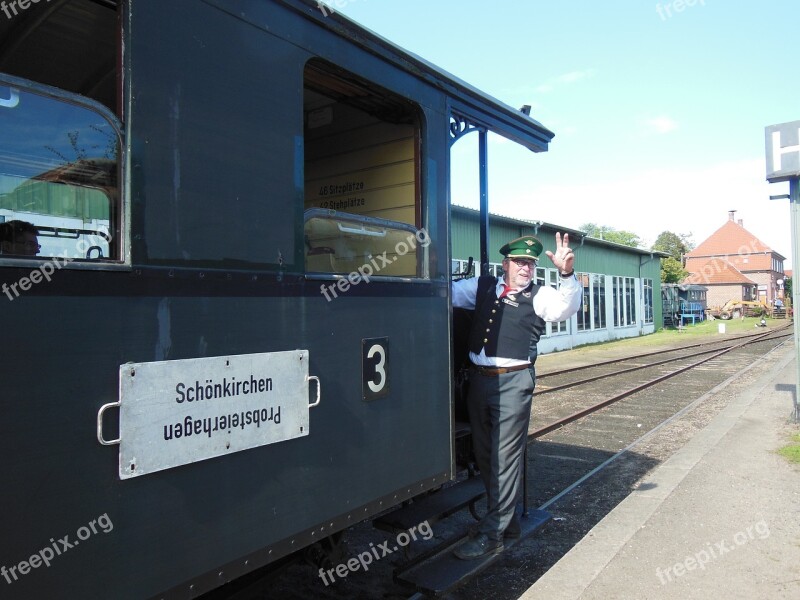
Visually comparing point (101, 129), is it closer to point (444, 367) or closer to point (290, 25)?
point (290, 25)

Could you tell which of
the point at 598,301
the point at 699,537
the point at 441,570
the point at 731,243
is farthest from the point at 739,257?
the point at 441,570

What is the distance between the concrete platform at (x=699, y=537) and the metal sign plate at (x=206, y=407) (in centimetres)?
187

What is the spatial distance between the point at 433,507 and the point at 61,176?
100 inches

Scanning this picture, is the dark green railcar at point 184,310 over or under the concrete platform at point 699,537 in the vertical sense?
over

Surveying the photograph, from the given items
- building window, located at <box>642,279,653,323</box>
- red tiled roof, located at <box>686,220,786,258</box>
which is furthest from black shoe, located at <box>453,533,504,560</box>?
red tiled roof, located at <box>686,220,786,258</box>

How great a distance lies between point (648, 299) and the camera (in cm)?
3391

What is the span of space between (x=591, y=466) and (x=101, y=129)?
20.7 feet

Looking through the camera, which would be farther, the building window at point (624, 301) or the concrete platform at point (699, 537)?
the building window at point (624, 301)

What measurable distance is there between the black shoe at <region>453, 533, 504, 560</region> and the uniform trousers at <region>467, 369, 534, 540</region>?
1.3 inches

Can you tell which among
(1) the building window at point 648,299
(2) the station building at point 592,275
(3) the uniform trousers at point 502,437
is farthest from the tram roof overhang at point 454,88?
(1) the building window at point 648,299

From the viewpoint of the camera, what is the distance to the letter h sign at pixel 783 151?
7672 mm

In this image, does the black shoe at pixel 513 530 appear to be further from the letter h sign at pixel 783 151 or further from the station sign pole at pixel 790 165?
the letter h sign at pixel 783 151

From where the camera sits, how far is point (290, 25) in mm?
2412

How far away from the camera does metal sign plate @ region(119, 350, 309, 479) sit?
1.81 metres
